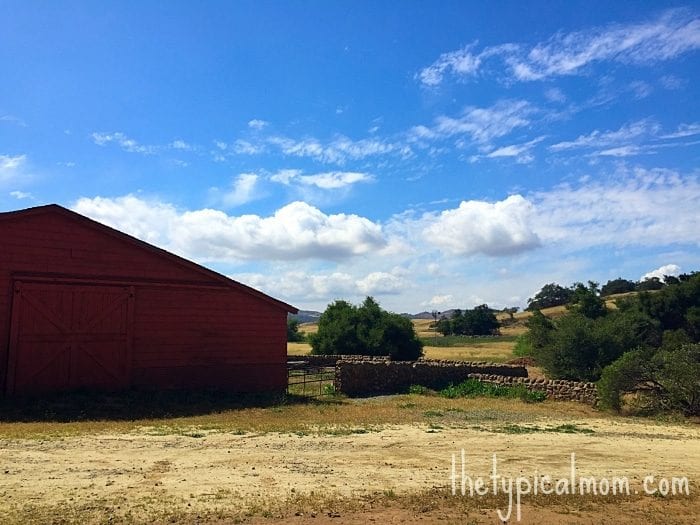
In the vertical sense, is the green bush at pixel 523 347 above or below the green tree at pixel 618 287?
below

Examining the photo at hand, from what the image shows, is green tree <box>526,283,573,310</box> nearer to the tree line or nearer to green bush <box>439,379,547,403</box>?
the tree line

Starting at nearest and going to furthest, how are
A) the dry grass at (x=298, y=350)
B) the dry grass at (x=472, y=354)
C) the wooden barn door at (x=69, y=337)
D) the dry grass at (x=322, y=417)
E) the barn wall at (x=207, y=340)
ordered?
the dry grass at (x=322, y=417)
the wooden barn door at (x=69, y=337)
the barn wall at (x=207, y=340)
the dry grass at (x=472, y=354)
the dry grass at (x=298, y=350)

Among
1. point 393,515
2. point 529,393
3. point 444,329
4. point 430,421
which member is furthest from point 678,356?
point 444,329

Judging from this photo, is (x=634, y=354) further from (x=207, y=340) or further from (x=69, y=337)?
(x=69, y=337)

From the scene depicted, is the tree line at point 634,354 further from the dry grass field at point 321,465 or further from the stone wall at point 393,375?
the stone wall at point 393,375

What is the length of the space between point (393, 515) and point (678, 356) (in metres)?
15.0

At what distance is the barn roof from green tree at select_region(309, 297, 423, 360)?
16496 mm

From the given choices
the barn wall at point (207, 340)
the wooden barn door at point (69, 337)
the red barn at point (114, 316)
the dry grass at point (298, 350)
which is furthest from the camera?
the dry grass at point (298, 350)

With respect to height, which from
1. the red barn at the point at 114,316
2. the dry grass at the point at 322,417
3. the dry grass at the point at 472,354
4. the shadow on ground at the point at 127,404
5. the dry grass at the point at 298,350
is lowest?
the dry grass at the point at 322,417

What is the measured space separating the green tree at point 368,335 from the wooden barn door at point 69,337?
72.0 feet

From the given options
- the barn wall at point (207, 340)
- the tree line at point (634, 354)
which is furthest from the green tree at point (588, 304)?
the barn wall at point (207, 340)

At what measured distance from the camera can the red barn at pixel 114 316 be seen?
59.8 ft

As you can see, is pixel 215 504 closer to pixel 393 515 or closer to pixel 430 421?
pixel 393 515

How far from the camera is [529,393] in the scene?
75.9 feet
